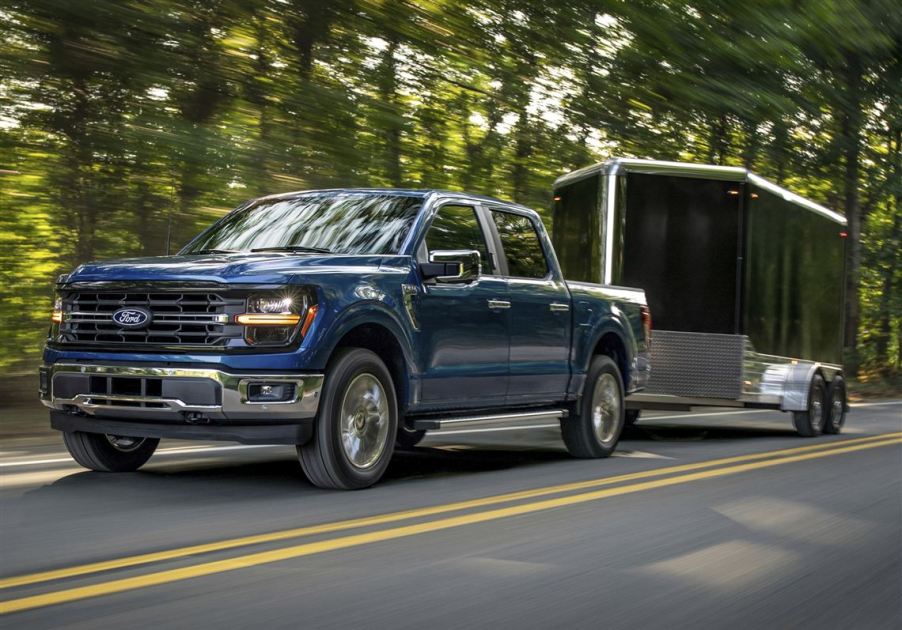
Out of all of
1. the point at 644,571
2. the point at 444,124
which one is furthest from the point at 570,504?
the point at 444,124

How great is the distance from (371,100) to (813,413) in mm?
6596

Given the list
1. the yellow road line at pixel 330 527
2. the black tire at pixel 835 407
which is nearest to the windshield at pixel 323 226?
the yellow road line at pixel 330 527

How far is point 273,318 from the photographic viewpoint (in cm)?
753

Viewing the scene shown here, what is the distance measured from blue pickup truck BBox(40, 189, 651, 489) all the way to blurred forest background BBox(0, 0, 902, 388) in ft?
14.5

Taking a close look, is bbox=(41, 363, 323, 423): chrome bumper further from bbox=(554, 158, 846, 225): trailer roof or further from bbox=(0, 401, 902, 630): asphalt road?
bbox=(554, 158, 846, 225): trailer roof

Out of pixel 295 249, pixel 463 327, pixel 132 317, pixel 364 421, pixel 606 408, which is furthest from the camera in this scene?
pixel 606 408

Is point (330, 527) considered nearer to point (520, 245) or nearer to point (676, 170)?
point (520, 245)

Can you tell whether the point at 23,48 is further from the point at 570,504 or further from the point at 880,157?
the point at 880,157

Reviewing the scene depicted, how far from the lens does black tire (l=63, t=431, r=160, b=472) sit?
839 centimetres

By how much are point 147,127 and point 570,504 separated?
7.35 m

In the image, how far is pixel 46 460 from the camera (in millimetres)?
9258

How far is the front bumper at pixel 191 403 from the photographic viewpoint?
24.4 feet

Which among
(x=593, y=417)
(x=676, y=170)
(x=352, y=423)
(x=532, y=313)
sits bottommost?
(x=593, y=417)

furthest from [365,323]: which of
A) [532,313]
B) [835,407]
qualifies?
[835,407]
